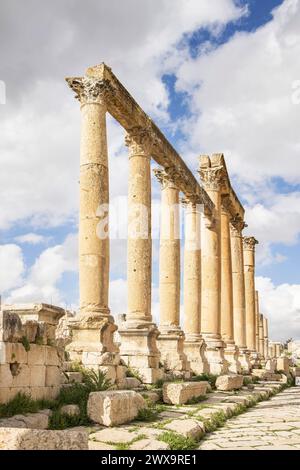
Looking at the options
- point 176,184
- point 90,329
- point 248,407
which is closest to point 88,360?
point 90,329

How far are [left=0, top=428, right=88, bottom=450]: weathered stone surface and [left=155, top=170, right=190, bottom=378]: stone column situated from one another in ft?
42.5

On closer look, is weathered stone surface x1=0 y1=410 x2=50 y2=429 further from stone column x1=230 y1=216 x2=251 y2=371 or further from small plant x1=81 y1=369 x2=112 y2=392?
stone column x1=230 y1=216 x2=251 y2=371

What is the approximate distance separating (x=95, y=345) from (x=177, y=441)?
4.65 metres

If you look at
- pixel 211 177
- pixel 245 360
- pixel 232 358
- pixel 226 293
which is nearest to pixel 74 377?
pixel 232 358

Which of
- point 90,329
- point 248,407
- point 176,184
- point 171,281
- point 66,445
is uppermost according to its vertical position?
point 176,184

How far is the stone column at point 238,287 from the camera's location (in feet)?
94.3

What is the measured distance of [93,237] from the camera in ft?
42.6

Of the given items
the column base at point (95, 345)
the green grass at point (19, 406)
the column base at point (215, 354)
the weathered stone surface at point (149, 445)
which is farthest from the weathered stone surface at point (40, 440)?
the column base at point (215, 354)

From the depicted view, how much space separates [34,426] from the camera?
7.84 metres

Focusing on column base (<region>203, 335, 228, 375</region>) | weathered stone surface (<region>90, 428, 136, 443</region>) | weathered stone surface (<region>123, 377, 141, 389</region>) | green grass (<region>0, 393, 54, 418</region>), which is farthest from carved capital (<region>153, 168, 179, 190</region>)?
weathered stone surface (<region>90, 428, 136, 443</region>)

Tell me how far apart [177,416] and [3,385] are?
3684mm

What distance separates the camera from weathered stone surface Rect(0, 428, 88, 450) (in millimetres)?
4910

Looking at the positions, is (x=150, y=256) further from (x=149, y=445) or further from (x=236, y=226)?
(x=236, y=226)
